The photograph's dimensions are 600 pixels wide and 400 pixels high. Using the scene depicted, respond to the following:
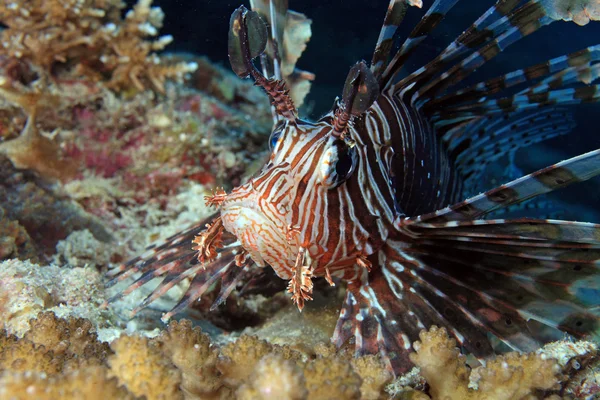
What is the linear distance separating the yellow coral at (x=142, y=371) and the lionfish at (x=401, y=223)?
2.77 ft

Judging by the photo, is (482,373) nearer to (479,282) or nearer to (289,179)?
(479,282)

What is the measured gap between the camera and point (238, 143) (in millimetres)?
5629

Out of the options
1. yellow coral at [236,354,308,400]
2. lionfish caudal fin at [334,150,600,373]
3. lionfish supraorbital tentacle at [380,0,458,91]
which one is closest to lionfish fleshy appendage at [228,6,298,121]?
lionfish supraorbital tentacle at [380,0,458,91]

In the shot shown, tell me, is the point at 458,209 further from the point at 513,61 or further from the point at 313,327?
the point at 513,61

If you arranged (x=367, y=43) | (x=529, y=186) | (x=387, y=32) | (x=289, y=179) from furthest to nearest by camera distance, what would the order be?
(x=367, y=43), (x=387, y=32), (x=289, y=179), (x=529, y=186)

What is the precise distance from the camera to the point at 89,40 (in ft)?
18.4

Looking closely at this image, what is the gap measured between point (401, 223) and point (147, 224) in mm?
3198

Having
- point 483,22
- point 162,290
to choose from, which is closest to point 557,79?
point 483,22

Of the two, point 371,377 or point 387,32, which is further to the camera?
point 387,32

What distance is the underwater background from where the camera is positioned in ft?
5.59

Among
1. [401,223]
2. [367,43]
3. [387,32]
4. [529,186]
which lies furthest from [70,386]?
[367,43]

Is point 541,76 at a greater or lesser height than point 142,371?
greater

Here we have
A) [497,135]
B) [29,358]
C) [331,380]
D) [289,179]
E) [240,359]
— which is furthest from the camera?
[497,135]

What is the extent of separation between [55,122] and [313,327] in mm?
4147
